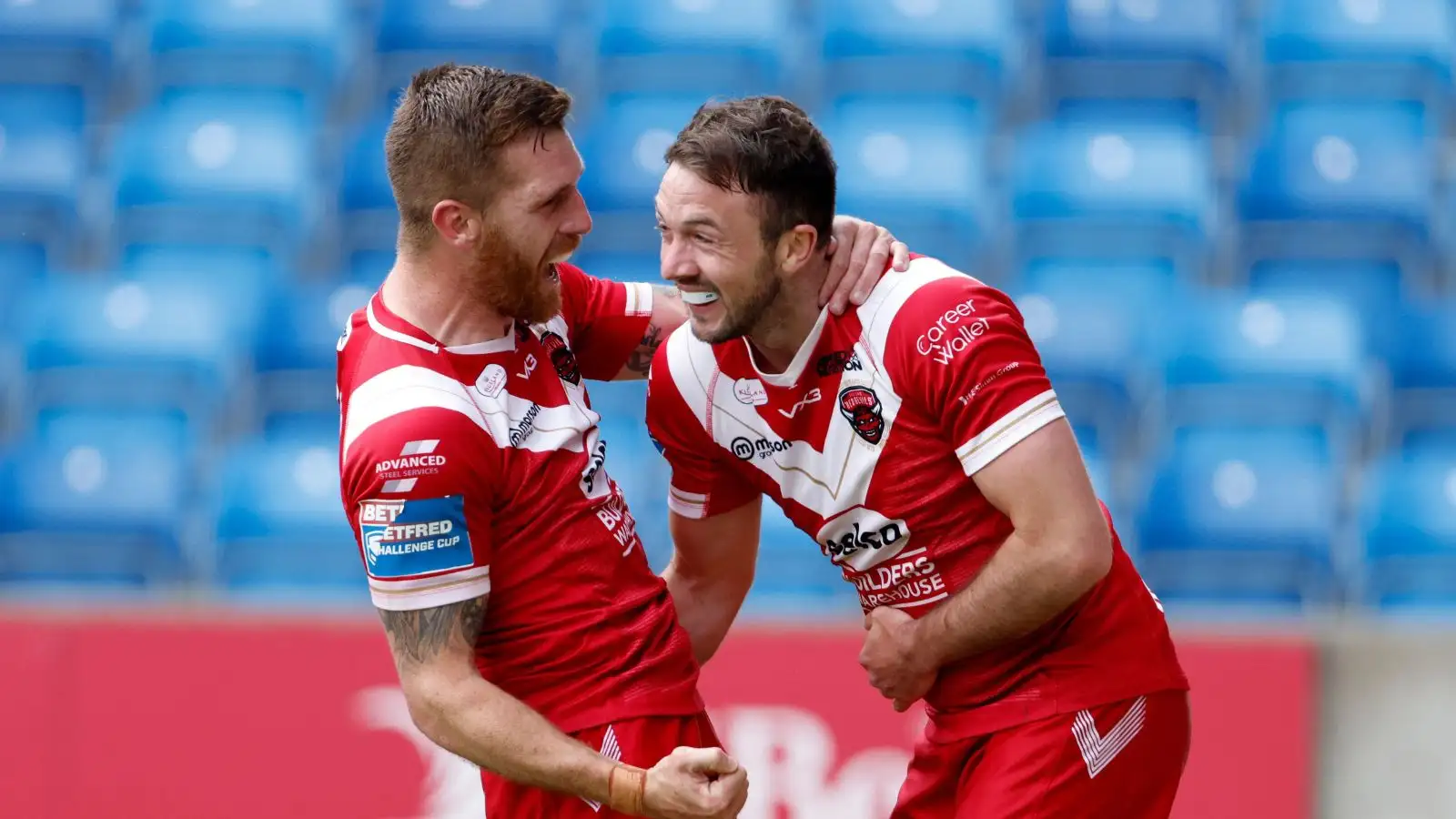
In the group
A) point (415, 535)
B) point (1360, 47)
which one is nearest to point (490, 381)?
point (415, 535)

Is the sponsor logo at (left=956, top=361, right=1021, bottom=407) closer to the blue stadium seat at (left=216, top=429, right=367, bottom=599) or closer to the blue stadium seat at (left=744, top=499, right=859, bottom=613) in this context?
the blue stadium seat at (left=744, top=499, right=859, bottom=613)

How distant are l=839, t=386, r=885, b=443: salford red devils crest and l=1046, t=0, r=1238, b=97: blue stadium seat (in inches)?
189

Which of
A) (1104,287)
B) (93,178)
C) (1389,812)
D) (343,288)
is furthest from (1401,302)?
(93,178)

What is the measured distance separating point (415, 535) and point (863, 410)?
883 millimetres

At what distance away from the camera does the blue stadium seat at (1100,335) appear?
263 inches

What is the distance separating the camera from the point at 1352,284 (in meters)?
7.19

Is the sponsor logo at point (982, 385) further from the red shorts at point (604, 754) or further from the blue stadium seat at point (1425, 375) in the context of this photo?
the blue stadium seat at point (1425, 375)

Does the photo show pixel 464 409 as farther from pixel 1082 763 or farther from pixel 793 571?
pixel 793 571

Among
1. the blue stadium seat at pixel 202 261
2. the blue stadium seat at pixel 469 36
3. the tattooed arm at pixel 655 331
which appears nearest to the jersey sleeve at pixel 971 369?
the tattooed arm at pixel 655 331

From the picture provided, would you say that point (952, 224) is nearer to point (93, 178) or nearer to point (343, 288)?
point (343, 288)

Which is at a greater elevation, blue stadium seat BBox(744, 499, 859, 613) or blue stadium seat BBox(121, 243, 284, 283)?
blue stadium seat BBox(121, 243, 284, 283)

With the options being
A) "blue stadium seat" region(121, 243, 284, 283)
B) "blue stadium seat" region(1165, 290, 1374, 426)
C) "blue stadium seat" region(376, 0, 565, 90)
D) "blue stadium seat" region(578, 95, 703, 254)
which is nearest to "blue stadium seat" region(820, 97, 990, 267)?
"blue stadium seat" region(578, 95, 703, 254)

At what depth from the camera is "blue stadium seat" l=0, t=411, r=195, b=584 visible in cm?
651

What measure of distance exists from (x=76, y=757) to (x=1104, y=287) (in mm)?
4193
